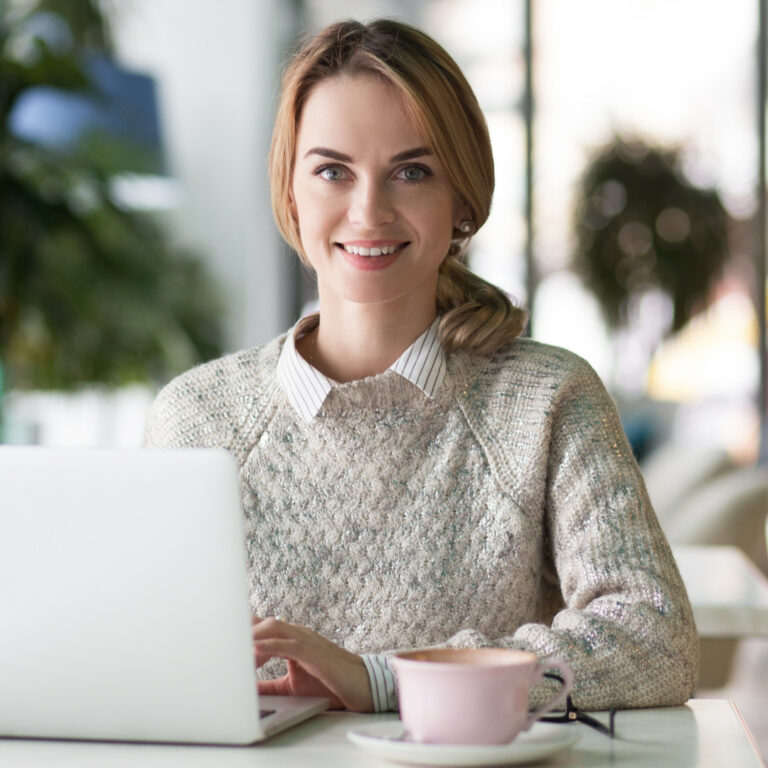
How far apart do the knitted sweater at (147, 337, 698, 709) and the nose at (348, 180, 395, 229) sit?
0.61 feet

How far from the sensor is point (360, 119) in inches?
56.7

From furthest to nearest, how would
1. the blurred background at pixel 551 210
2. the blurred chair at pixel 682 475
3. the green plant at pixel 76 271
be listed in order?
the blurred background at pixel 551 210 < the green plant at pixel 76 271 < the blurred chair at pixel 682 475

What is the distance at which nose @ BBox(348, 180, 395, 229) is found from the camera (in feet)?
4.66

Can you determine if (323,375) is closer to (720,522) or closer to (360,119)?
(360,119)

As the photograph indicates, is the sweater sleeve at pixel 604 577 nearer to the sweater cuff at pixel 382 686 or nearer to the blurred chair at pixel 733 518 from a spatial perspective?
the sweater cuff at pixel 382 686

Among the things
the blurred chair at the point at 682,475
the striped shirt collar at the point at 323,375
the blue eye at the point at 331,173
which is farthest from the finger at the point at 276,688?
the blurred chair at the point at 682,475

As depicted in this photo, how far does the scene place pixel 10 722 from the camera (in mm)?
996

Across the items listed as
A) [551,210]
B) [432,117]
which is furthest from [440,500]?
[551,210]

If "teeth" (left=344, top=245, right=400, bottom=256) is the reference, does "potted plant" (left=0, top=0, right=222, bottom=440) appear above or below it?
above

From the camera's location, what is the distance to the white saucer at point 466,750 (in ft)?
2.89

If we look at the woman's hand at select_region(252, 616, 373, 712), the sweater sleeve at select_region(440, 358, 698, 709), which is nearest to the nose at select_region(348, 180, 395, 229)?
the sweater sleeve at select_region(440, 358, 698, 709)

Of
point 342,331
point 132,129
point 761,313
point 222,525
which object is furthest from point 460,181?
point 761,313

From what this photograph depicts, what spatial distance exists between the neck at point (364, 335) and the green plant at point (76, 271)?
3184 mm

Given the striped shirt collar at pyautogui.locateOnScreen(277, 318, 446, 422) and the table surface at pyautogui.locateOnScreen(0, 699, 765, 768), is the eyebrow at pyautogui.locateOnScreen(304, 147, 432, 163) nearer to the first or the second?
the striped shirt collar at pyautogui.locateOnScreen(277, 318, 446, 422)
